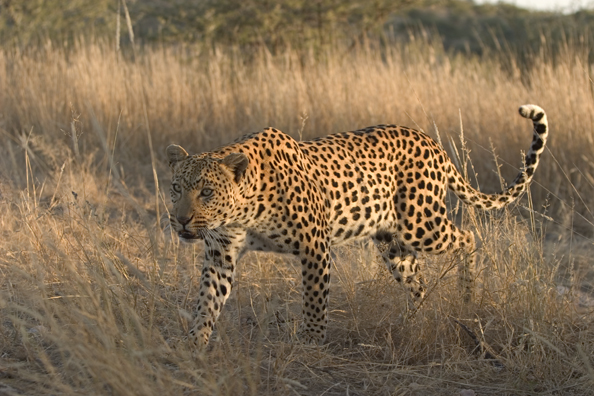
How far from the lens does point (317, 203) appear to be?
4465mm

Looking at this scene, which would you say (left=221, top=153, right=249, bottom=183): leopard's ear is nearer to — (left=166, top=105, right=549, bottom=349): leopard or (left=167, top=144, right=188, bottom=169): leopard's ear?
(left=166, top=105, right=549, bottom=349): leopard

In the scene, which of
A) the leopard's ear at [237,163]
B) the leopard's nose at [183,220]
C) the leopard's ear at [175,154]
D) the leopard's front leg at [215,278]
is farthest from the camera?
the leopard's front leg at [215,278]

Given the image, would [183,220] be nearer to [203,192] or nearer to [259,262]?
[203,192]

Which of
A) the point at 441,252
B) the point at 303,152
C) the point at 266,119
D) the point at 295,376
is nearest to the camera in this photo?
the point at 295,376

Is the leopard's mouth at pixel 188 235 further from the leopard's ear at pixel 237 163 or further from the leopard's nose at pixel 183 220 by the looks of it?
the leopard's ear at pixel 237 163

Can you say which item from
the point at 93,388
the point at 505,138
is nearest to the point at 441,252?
the point at 93,388

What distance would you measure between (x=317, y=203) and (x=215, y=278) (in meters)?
0.71

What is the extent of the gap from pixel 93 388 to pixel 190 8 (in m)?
11.5

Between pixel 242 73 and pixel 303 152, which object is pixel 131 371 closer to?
pixel 303 152

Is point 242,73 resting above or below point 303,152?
below

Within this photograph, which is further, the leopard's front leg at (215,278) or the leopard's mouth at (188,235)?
the leopard's front leg at (215,278)

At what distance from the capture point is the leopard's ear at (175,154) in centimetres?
419

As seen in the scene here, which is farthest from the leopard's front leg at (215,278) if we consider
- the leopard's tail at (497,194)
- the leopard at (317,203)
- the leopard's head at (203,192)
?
the leopard's tail at (497,194)

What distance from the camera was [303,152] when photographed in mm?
4730
